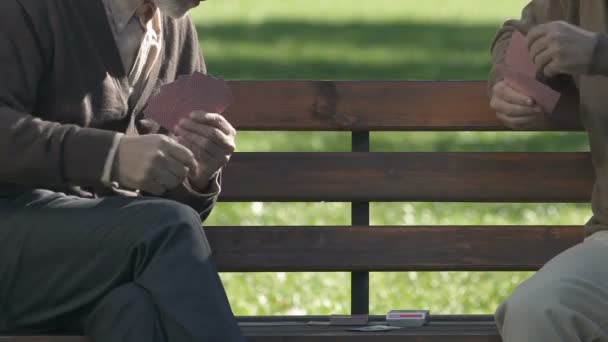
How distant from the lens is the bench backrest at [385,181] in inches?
194

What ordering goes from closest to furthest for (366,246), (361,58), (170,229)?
(170,229) < (366,246) < (361,58)

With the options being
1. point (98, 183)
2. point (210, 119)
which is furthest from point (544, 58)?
point (98, 183)

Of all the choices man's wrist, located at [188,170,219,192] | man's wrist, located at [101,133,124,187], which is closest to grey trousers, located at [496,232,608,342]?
man's wrist, located at [188,170,219,192]

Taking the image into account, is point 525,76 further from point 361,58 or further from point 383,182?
point 361,58

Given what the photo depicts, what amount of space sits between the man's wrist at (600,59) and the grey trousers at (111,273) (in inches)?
46.4

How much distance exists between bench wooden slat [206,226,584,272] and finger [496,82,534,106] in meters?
0.39

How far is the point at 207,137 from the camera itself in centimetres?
443

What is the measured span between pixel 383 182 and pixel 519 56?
1.92 ft

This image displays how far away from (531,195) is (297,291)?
92.7 inches

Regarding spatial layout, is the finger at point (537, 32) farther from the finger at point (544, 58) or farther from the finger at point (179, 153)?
the finger at point (179, 153)

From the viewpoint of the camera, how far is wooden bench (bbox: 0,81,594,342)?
4938mm

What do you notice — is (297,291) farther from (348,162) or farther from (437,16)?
(437,16)

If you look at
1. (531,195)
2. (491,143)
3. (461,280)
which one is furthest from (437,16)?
(531,195)

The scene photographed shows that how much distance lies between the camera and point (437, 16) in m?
20.1
